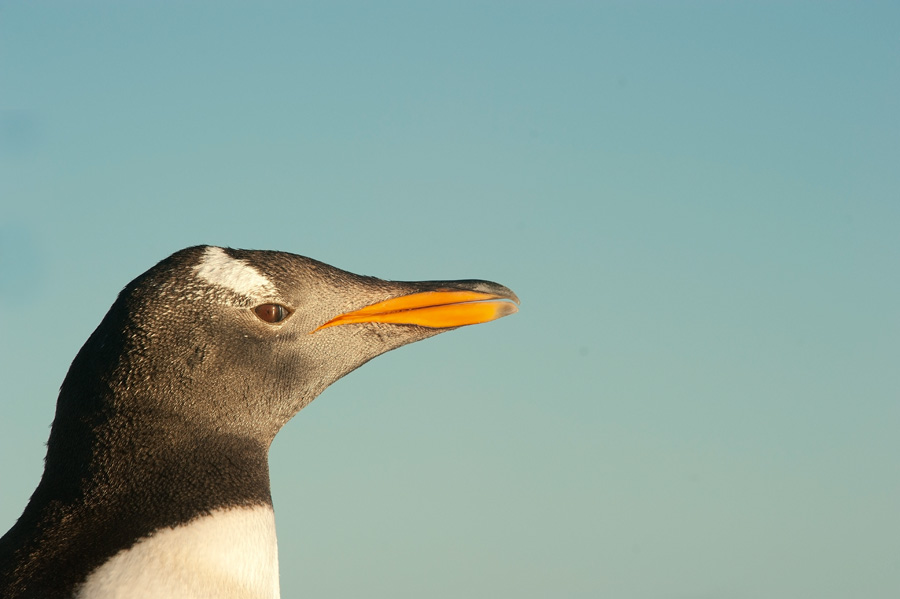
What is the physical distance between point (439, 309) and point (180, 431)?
1.62 m

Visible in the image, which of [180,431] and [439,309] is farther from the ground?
[439,309]

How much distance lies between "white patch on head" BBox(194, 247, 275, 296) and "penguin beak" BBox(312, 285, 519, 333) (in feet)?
2.31

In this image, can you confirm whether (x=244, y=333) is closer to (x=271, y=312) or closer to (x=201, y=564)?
(x=271, y=312)

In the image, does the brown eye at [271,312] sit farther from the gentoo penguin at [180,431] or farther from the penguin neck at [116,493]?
the penguin neck at [116,493]

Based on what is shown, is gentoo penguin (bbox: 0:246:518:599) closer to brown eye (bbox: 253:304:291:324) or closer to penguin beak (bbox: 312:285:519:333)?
brown eye (bbox: 253:304:291:324)

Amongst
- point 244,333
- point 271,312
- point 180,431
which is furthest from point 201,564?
point 271,312

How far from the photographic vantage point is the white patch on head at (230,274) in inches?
195

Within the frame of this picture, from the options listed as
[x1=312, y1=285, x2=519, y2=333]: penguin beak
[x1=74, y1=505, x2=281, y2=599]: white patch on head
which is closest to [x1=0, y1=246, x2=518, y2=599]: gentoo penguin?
[x1=74, y1=505, x2=281, y2=599]: white patch on head

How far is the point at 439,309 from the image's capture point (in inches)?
224

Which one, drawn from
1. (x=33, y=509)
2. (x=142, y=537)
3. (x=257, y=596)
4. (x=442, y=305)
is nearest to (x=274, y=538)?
(x=257, y=596)

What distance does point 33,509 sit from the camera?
176 inches

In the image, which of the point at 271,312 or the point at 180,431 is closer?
the point at 180,431

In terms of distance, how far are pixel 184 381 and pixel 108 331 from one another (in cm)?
40

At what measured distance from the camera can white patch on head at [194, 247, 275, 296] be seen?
495 cm
